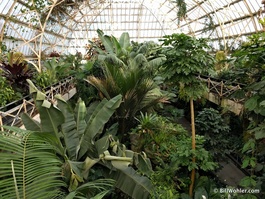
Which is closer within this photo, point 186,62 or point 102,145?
point 102,145

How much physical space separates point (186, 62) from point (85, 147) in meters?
2.56

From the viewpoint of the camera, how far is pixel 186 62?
17.0ft

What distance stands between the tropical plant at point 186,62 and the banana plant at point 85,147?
1341 mm

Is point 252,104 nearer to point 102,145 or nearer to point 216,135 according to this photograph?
point 102,145

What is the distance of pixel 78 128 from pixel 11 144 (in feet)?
8.47

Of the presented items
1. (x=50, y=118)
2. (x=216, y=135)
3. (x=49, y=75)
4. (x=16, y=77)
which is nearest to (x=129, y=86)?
(x=216, y=135)

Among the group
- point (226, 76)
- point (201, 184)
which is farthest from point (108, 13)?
point (201, 184)

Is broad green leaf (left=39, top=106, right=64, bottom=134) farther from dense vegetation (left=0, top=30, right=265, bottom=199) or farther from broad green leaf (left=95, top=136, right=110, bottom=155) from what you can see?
broad green leaf (left=95, top=136, right=110, bottom=155)

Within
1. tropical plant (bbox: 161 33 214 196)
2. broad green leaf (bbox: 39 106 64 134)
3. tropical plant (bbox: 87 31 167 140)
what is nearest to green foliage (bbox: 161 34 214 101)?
tropical plant (bbox: 161 33 214 196)

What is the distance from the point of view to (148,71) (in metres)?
7.44

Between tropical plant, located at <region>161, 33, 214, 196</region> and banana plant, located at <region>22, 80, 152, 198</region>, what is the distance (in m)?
1.34

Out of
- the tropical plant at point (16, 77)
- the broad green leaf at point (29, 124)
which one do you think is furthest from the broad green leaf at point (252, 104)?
the tropical plant at point (16, 77)

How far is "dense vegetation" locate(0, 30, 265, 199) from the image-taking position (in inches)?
100.0

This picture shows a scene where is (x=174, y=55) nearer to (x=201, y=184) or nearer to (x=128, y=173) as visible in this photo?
(x=128, y=173)
